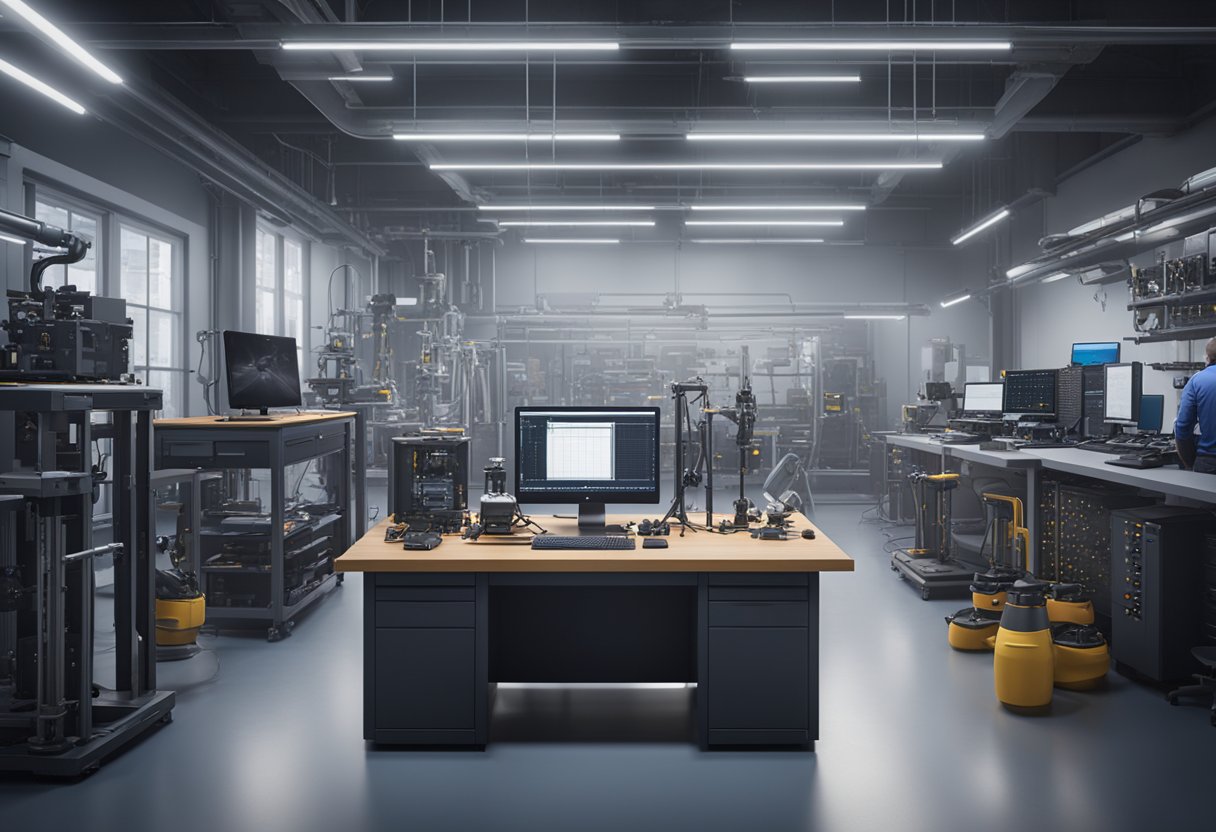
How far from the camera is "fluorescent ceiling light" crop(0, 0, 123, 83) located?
122 inches

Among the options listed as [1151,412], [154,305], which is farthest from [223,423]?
[1151,412]

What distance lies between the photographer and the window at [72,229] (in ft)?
18.5

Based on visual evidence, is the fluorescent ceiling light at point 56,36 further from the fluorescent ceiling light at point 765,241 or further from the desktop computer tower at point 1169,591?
the fluorescent ceiling light at point 765,241

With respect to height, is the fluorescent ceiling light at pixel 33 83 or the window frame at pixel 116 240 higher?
the fluorescent ceiling light at pixel 33 83

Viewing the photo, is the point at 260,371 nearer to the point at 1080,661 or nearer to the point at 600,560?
the point at 600,560

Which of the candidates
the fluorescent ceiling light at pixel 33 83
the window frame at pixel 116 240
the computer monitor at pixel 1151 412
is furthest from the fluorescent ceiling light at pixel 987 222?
the window frame at pixel 116 240

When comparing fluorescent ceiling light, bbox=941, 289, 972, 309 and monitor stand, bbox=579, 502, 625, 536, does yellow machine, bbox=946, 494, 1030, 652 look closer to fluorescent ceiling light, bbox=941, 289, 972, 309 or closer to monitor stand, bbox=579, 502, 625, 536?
monitor stand, bbox=579, 502, 625, 536

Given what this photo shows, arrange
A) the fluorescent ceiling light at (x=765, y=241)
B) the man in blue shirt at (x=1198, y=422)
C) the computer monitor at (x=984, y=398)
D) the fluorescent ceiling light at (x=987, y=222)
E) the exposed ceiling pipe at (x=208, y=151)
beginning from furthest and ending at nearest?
the fluorescent ceiling light at (x=765, y=241) → the fluorescent ceiling light at (x=987, y=222) → the computer monitor at (x=984, y=398) → the exposed ceiling pipe at (x=208, y=151) → the man in blue shirt at (x=1198, y=422)

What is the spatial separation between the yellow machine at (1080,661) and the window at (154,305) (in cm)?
684

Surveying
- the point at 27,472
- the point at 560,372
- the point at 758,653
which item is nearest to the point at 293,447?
the point at 27,472

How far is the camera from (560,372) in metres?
12.1

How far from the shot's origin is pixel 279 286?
9.52m

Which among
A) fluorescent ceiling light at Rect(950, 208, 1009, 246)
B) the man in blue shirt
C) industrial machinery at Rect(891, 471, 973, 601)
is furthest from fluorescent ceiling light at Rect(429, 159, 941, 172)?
the man in blue shirt

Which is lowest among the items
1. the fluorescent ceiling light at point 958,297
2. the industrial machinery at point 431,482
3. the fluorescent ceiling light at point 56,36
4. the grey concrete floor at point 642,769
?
the grey concrete floor at point 642,769
